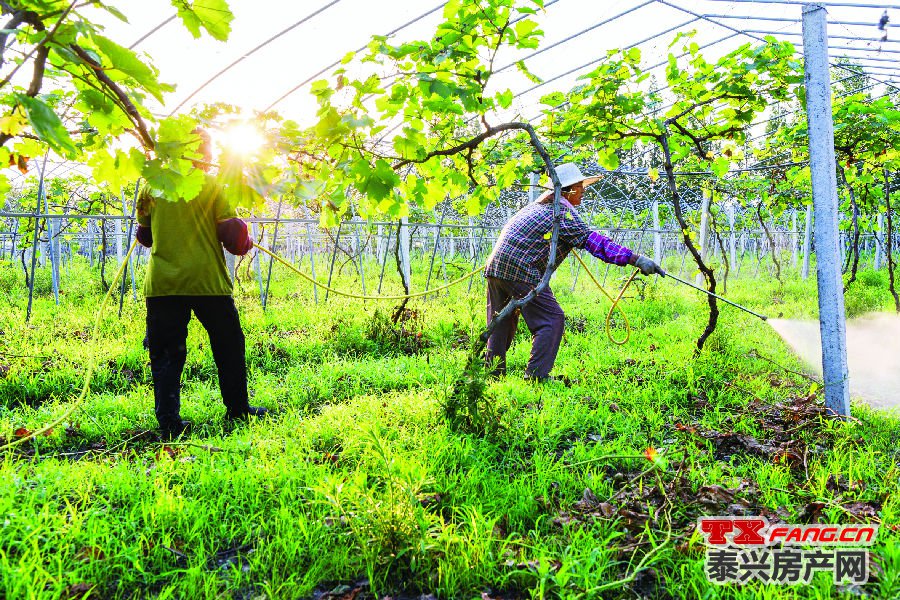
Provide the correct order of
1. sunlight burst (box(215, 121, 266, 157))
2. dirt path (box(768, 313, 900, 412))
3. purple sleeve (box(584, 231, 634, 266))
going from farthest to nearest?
dirt path (box(768, 313, 900, 412)), purple sleeve (box(584, 231, 634, 266)), sunlight burst (box(215, 121, 266, 157))

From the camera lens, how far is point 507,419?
116 inches

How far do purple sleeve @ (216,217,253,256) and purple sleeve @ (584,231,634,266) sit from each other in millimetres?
2272

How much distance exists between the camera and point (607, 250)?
360cm

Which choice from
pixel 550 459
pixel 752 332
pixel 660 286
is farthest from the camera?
pixel 660 286

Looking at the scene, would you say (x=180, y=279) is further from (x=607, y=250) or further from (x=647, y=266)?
(x=647, y=266)

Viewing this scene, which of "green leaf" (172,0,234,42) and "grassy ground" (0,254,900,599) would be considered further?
"grassy ground" (0,254,900,599)

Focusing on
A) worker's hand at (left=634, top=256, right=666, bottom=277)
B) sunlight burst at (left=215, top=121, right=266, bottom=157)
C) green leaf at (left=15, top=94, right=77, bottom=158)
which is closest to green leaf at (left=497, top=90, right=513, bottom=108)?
worker's hand at (left=634, top=256, right=666, bottom=277)

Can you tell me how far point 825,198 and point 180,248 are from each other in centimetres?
369

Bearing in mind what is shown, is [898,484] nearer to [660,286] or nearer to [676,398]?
[676,398]

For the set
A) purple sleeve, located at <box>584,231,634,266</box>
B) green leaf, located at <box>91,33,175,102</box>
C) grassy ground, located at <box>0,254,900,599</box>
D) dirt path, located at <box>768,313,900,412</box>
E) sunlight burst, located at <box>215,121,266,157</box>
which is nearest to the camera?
green leaf, located at <box>91,33,175,102</box>

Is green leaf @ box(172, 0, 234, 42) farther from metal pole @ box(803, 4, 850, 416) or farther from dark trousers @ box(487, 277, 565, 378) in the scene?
metal pole @ box(803, 4, 850, 416)

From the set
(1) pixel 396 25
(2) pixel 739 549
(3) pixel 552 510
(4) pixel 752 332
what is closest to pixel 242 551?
(3) pixel 552 510

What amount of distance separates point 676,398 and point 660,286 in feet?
17.7

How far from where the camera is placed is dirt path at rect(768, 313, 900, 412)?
4.19 meters
